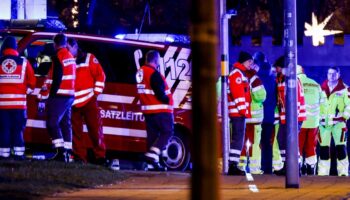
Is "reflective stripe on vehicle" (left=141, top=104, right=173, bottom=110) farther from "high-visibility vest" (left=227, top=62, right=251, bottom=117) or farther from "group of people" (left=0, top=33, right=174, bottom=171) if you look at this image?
"high-visibility vest" (left=227, top=62, right=251, bottom=117)

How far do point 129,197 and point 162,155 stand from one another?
495 cm

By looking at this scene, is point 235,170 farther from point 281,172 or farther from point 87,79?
point 87,79

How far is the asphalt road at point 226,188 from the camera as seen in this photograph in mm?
14203

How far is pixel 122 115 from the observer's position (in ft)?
65.1

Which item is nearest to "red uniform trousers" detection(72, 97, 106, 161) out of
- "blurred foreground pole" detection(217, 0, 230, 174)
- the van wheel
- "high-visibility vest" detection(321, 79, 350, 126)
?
the van wheel

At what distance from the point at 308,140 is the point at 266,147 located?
1.58 m

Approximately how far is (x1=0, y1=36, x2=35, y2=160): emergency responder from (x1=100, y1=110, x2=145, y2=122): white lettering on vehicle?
1.85 metres

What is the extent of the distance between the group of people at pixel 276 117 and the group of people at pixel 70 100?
3.64 ft

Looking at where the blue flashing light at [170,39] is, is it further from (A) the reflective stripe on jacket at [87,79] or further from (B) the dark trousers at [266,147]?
(A) the reflective stripe on jacket at [87,79]

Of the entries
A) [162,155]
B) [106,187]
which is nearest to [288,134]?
[106,187]

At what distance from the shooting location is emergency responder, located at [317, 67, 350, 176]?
2178 cm

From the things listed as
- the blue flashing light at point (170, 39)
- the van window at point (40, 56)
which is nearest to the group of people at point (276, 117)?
the blue flashing light at point (170, 39)

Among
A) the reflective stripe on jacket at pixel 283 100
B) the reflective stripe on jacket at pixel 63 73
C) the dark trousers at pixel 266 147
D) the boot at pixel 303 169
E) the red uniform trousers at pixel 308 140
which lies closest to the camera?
the reflective stripe on jacket at pixel 63 73

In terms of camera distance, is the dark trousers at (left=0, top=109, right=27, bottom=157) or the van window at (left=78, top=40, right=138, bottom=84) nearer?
the dark trousers at (left=0, top=109, right=27, bottom=157)
